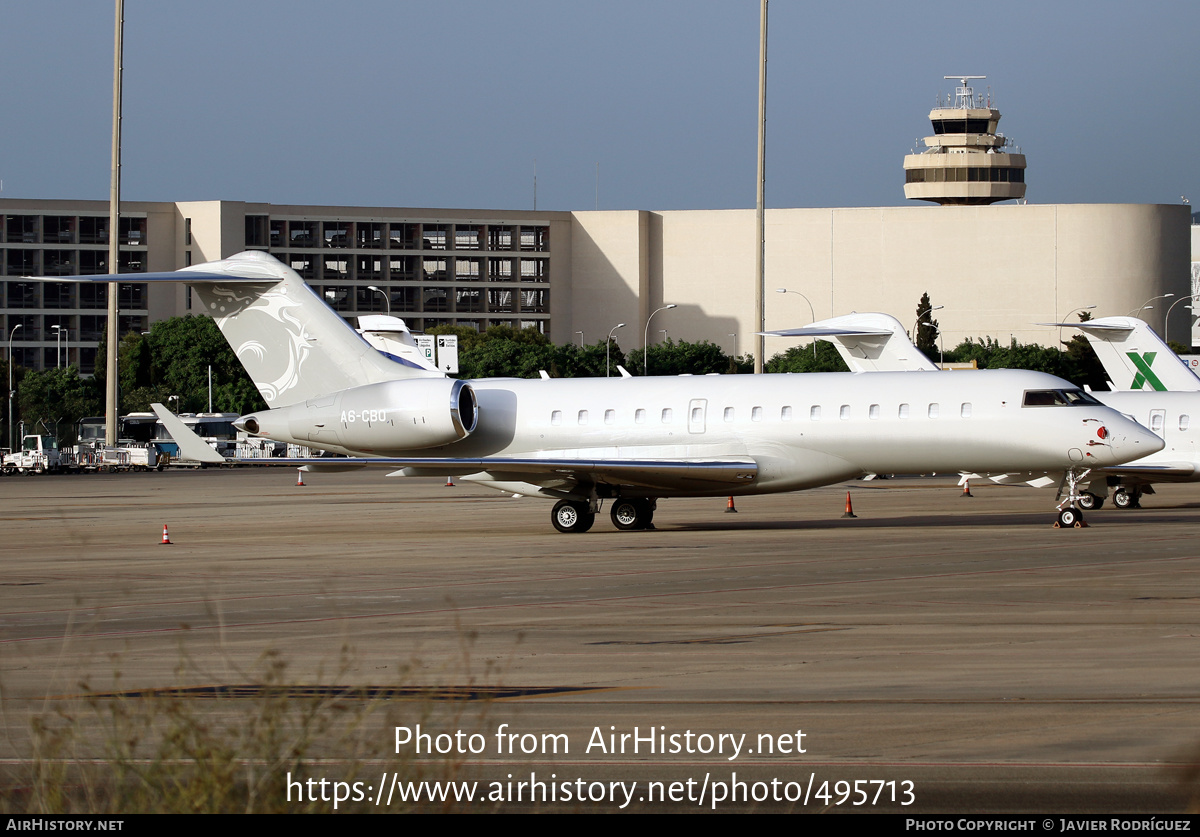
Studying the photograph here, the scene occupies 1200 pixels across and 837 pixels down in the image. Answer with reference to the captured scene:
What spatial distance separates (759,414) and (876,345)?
14126 millimetres

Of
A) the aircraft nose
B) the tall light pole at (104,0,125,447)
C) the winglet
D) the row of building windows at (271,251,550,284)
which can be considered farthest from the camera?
the row of building windows at (271,251,550,284)

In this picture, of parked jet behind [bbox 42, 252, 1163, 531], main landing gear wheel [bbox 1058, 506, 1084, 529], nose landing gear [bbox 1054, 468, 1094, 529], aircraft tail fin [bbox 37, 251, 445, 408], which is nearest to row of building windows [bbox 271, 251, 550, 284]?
aircraft tail fin [bbox 37, 251, 445, 408]

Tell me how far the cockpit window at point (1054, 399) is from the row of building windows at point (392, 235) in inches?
4135

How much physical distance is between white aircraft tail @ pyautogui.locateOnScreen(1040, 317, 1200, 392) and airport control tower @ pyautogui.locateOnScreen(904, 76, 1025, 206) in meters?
97.3

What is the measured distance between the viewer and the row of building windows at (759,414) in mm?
24766

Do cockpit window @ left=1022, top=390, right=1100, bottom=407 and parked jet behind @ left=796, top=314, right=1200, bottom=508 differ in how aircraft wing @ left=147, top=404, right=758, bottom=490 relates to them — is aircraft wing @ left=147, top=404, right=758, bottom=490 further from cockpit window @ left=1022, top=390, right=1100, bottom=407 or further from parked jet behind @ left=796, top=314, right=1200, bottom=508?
Result: parked jet behind @ left=796, top=314, right=1200, bottom=508

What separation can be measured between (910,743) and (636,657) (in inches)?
138

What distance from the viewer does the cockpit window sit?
24672 mm

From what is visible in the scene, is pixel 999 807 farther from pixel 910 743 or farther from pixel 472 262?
pixel 472 262

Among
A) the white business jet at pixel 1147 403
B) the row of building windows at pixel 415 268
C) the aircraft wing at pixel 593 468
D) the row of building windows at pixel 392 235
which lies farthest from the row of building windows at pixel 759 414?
the row of building windows at pixel 392 235

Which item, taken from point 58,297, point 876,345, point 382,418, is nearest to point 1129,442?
point 382,418

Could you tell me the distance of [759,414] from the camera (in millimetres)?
25578

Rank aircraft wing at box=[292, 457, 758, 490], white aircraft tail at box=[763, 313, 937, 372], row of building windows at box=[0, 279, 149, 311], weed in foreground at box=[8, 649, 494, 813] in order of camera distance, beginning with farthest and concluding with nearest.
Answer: row of building windows at box=[0, 279, 149, 311]
white aircraft tail at box=[763, 313, 937, 372]
aircraft wing at box=[292, 457, 758, 490]
weed in foreground at box=[8, 649, 494, 813]

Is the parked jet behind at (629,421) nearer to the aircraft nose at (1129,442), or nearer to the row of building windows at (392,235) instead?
the aircraft nose at (1129,442)
